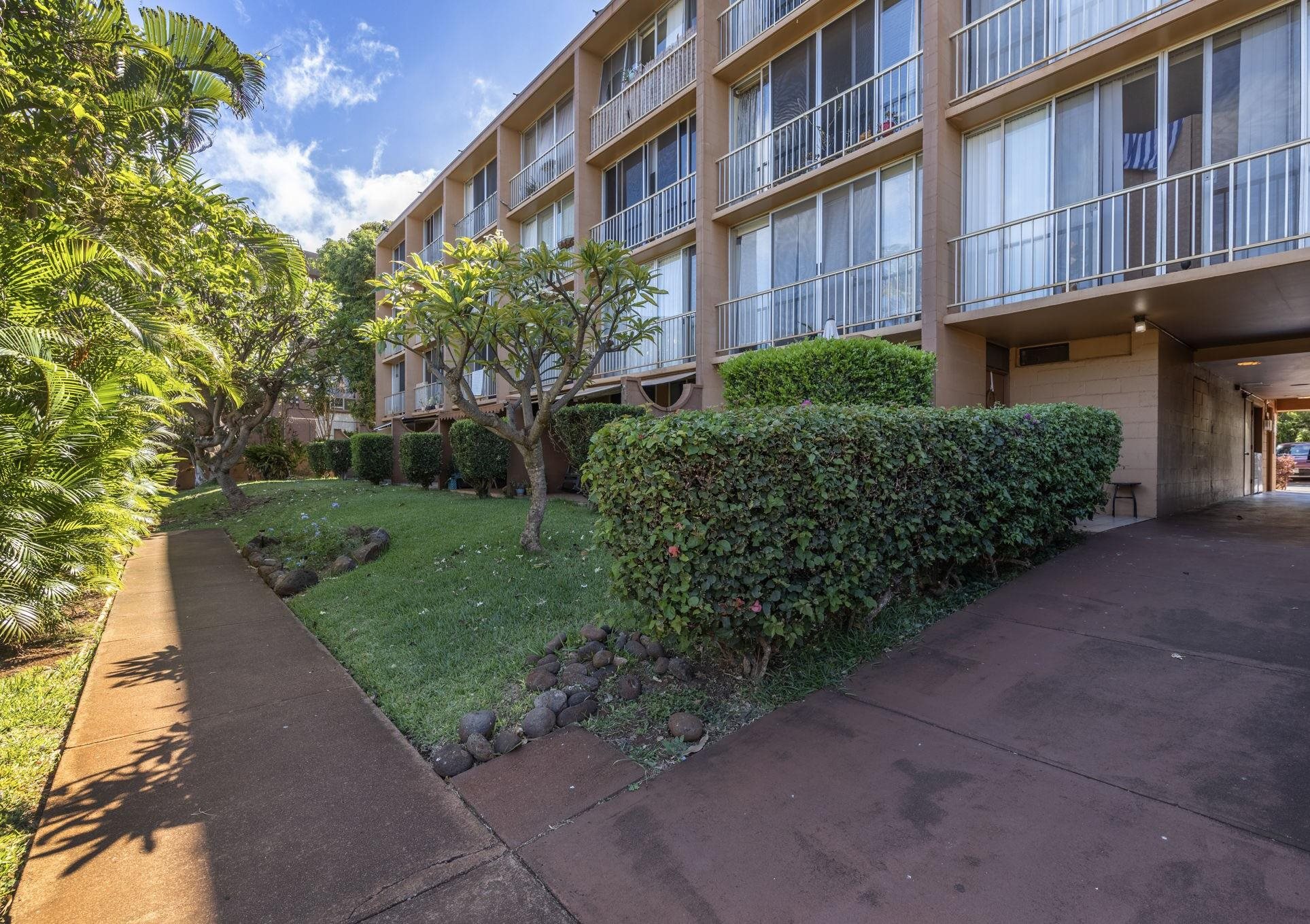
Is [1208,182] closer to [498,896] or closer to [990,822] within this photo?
[990,822]

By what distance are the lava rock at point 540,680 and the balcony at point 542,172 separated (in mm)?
15256

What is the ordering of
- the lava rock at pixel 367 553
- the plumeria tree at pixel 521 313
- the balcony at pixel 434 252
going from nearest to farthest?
the plumeria tree at pixel 521 313, the lava rock at pixel 367 553, the balcony at pixel 434 252

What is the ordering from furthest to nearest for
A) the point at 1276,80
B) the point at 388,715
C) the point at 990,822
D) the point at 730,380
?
the point at 730,380 < the point at 1276,80 < the point at 388,715 < the point at 990,822

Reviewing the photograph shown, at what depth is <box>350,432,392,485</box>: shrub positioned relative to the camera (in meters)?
18.1

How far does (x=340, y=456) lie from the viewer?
22.1 m

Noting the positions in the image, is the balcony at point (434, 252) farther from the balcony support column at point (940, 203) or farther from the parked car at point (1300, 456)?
the parked car at point (1300, 456)

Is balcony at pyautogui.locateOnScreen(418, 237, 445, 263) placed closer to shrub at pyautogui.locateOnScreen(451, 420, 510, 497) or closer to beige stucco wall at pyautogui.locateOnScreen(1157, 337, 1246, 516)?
shrub at pyautogui.locateOnScreen(451, 420, 510, 497)

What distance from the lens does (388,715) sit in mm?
3805

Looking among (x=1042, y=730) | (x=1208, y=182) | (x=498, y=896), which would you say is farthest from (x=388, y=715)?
(x=1208, y=182)

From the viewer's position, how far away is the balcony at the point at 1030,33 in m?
7.96

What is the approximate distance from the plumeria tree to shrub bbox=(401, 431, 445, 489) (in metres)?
8.68

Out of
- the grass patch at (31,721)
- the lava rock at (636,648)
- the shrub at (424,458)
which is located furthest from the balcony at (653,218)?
the grass patch at (31,721)

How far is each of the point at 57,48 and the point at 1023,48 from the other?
36.4ft

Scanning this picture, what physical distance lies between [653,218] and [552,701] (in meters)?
12.2
